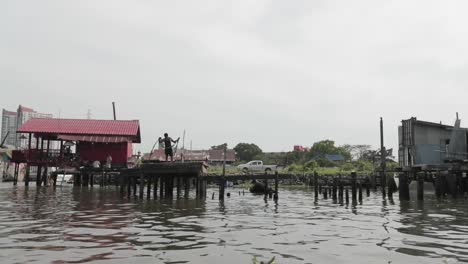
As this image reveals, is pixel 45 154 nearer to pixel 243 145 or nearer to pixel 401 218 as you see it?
pixel 401 218

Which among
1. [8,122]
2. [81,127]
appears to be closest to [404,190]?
[81,127]

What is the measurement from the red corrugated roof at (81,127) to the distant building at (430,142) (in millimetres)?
27851

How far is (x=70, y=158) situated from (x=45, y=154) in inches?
113

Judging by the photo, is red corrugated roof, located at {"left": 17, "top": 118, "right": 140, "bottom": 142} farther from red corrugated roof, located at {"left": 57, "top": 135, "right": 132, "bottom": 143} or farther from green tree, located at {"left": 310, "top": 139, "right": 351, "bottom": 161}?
green tree, located at {"left": 310, "top": 139, "right": 351, "bottom": 161}

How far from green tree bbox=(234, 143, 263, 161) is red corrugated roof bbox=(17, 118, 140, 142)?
65042 millimetres

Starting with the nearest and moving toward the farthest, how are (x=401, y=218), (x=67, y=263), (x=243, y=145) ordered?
1. (x=67, y=263)
2. (x=401, y=218)
3. (x=243, y=145)

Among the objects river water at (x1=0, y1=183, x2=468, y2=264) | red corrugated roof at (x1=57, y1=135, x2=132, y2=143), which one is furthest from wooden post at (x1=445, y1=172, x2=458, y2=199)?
red corrugated roof at (x1=57, y1=135, x2=132, y2=143)

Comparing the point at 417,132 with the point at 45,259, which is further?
the point at 417,132

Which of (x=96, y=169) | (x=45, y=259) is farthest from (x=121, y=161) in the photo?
(x=45, y=259)

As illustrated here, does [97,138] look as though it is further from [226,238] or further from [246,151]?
[246,151]

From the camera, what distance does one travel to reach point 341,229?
49.5 ft

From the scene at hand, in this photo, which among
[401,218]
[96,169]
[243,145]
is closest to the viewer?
[401,218]

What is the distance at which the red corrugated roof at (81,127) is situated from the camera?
45.8 m

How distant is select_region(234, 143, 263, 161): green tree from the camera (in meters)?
113
